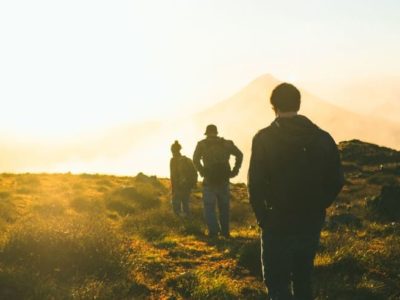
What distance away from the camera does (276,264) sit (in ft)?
14.7

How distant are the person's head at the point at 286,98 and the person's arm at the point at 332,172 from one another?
0.42 meters

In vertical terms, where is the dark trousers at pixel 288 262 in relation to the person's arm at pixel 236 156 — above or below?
below

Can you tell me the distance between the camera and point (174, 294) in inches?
270

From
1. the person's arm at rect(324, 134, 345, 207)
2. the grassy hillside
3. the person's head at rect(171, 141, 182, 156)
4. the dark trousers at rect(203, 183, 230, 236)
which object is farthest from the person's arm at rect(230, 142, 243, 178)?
the person's arm at rect(324, 134, 345, 207)

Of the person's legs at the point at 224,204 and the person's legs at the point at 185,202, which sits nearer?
the person's legs at the point at 224,204

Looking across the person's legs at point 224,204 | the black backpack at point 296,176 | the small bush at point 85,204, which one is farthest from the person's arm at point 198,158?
the small bush at point 85,204

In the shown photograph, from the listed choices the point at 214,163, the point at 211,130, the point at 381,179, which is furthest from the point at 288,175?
the point at 381,179

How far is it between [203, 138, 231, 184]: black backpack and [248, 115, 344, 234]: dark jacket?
618 centimetres

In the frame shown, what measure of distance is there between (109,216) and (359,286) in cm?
1077

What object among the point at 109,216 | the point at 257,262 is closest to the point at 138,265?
the point at 257,262

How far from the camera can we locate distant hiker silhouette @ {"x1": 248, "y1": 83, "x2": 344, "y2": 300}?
14.2 ft

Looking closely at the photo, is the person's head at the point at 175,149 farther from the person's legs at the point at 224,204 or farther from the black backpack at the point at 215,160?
the black backpack at the point at 215,160

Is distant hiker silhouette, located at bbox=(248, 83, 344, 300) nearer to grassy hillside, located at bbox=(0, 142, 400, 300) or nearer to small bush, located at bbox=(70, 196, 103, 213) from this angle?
grassy hillside, located at bbox=(0, 142, 400, 300)

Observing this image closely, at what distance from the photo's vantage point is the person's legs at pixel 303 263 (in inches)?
175
